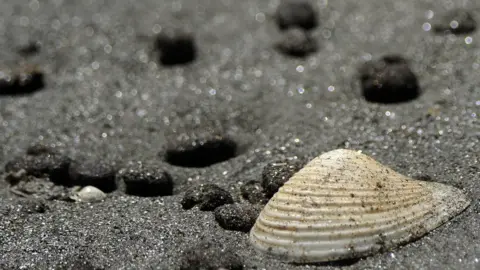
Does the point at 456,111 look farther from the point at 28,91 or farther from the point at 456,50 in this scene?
the point at 28,91

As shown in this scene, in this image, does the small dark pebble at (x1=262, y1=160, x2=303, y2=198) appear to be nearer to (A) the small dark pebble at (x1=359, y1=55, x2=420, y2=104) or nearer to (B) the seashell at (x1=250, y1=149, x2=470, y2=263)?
(B) the seashell at (x1=250, y1=149, x2=470, y2=263)

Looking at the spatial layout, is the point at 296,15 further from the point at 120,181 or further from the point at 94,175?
the point at 94,175

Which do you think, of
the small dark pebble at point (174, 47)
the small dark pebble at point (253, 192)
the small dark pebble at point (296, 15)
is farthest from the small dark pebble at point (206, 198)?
the small dark pebble at point (296, 15)

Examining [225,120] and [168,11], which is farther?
[168,11]

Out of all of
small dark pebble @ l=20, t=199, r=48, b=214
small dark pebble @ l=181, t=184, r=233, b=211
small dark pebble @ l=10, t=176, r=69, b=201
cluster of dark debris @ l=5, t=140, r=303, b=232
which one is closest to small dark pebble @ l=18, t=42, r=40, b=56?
cluster of dark debris @ l=5, t=140, r=303, b=232

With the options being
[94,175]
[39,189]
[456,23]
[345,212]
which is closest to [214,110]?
[94,175]

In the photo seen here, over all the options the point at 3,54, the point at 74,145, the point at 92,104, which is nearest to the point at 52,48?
the point at 3,54

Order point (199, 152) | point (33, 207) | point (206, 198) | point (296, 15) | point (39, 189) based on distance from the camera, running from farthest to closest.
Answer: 1. point (296, 15)
2. point (199, 152)
3. point (39, 189)
4. point (33, 207)
5. point (206, 198)
